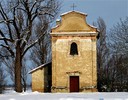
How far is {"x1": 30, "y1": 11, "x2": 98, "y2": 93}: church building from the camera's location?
129 ft

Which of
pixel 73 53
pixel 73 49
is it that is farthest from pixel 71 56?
pixel 73 49

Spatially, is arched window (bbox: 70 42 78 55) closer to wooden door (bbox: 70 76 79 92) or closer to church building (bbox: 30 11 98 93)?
Answer: church building (bbox: 30 11 98 93)

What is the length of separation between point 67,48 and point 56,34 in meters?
2.11

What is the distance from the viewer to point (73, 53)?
3984 cm

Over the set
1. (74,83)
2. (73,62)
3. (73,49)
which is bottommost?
(74,83)

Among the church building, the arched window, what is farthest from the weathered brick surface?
the arched window

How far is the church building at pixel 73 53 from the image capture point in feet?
129

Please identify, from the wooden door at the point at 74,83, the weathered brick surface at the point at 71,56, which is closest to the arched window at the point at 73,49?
the weathered brick surface at the point at 71,56

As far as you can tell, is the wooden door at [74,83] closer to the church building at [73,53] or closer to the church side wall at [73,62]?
the church building at [73,53]

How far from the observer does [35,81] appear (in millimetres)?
42906

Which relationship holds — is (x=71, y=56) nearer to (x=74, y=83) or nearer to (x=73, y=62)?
(x=73, y=62)

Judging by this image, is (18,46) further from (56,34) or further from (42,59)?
(42,59)

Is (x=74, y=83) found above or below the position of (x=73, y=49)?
below

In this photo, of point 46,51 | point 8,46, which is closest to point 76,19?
point 8,46
